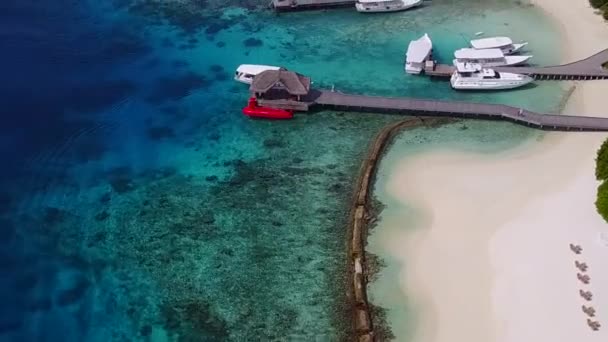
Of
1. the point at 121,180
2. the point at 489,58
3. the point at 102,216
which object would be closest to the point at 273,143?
the point at 121,180

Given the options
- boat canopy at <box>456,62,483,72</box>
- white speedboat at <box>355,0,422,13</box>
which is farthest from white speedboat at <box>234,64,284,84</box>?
boat canopy at <box>456,62,483,72</box>

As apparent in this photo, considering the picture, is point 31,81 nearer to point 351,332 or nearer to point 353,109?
point 353,109

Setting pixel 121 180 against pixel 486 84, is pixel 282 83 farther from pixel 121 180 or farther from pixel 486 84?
pixel 486 84

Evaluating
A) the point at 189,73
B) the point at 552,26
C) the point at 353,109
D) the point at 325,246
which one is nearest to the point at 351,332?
the point at 325,246

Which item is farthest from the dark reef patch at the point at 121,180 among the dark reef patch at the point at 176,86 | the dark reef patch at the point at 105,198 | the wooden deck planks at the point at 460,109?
the wooden deck planks at the point at 460,109

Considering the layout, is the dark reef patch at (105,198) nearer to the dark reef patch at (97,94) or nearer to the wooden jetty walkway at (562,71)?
the dark reef patch at (97,94)

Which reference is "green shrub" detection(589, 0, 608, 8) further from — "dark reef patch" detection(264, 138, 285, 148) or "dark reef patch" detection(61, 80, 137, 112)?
"dark reef patch" detection(61, 80, 137, 112)

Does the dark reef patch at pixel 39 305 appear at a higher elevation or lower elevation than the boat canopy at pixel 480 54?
lower
